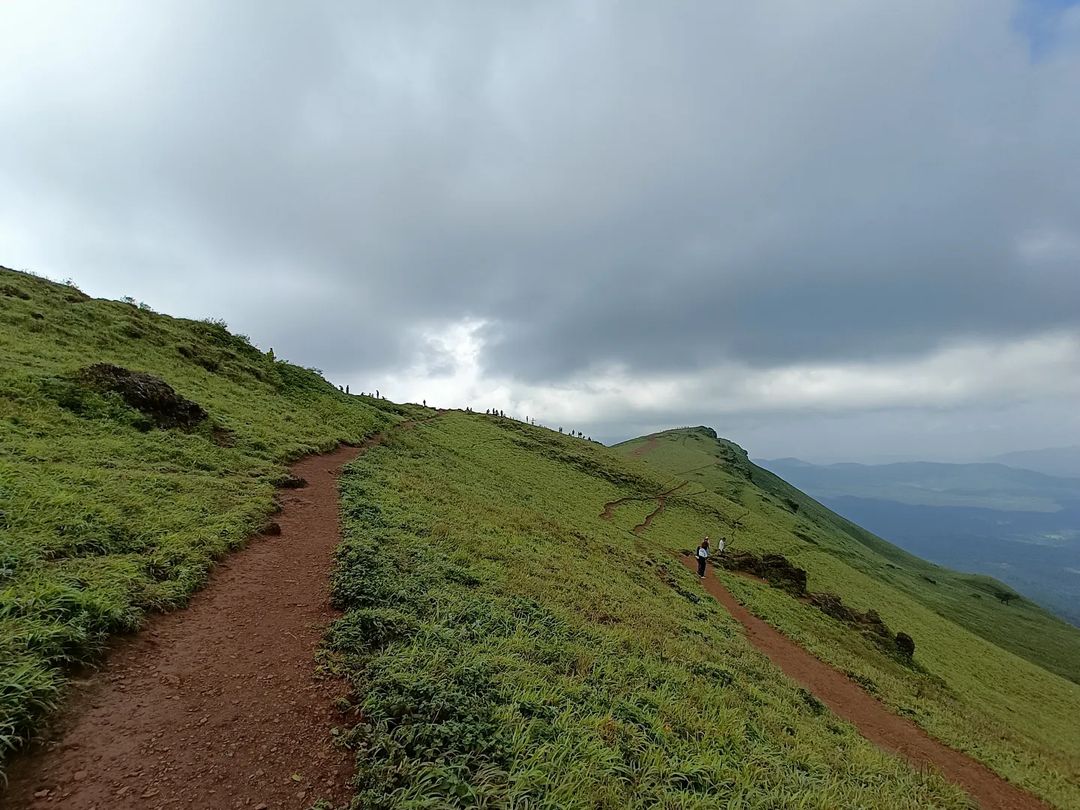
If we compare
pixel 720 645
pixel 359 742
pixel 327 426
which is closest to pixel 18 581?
pixel 359 742

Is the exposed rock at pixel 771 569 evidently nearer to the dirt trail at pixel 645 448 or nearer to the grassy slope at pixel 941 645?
the grassy slope at pixel 941 645

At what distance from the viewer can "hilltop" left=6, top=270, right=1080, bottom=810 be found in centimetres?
717

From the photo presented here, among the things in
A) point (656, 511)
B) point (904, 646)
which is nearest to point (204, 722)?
point (904, 646)

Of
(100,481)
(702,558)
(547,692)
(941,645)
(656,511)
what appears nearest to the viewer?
(547,692)

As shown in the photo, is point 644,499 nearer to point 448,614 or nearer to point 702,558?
point 702,558

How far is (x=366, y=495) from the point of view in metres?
20.7

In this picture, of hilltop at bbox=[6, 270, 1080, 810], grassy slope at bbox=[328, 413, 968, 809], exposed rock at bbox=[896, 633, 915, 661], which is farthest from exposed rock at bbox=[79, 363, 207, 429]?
exposed rock at bbox=[896, 633, 915, 661]

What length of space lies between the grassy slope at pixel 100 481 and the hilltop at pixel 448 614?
0.07 meters

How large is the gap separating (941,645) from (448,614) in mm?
46917

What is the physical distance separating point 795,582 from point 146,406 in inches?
1680

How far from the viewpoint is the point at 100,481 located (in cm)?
1341

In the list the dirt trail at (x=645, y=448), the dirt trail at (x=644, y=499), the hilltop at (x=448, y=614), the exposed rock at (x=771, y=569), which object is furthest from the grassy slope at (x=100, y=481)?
the dirt trail at (x=645, y=448)

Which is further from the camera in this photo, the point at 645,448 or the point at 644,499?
the point at 645,448

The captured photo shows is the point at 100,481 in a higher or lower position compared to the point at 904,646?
higher
